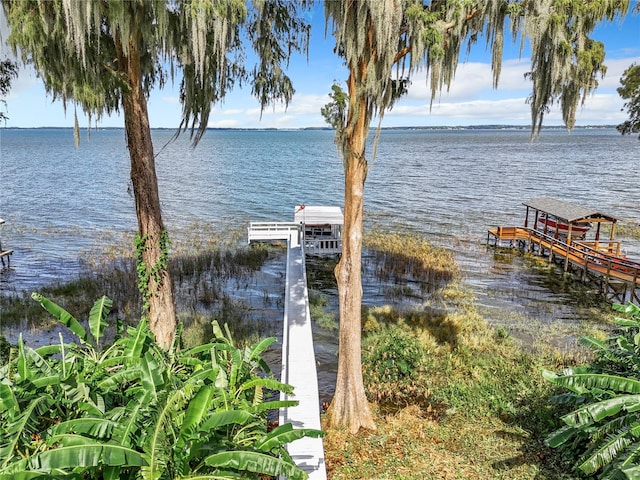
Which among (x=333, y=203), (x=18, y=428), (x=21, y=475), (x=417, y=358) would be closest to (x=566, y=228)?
(x=417, y=358)

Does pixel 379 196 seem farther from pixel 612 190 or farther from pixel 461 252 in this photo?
pixel 612 190

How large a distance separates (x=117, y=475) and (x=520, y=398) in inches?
294

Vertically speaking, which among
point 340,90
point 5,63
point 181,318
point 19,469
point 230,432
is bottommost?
point 181,318

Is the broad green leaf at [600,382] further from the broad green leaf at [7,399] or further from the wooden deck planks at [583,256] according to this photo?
the wooden deck planks at [583,256]

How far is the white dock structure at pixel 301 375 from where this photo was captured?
20.6 ft

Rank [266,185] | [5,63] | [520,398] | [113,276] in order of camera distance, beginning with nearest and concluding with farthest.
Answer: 1. [520,398]
2. [5,63]
3. [113,276]
4. [266,185]

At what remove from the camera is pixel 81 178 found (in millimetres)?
58500

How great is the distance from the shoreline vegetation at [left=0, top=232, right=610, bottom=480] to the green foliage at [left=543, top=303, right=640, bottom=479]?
90cm

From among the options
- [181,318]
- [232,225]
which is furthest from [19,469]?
[232,225]

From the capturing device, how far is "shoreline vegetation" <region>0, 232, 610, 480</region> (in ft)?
23.1

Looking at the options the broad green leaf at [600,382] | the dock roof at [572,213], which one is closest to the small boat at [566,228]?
the dock roof at [572,213]

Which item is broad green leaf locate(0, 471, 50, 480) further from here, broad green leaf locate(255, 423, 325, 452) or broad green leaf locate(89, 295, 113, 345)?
broad green leaf locate(89, 295, 113, 345)

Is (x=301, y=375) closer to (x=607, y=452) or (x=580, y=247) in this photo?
(x=607, y=452)

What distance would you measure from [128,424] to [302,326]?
264 inches
